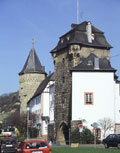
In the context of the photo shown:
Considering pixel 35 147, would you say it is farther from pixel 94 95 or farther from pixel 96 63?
pixel 96 63

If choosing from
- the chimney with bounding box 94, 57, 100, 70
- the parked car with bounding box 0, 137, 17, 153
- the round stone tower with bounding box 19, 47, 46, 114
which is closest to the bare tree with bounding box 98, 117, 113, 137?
the chimney with bounding box 94, 57, 100, 70

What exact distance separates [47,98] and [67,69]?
16.1 metres

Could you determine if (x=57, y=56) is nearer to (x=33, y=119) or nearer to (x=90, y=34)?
(x=90, y=34)

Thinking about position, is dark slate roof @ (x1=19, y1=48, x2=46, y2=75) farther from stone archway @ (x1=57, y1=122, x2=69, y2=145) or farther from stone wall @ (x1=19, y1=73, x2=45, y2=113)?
stone archway @ (x1=57, y1=122, x2=69, y2=145)

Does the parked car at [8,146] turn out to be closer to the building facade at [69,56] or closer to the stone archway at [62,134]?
the building facade at [69,56]

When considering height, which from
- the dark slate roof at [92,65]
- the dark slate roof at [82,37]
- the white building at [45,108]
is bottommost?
the white building at [45,108]

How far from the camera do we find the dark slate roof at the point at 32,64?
298 ft

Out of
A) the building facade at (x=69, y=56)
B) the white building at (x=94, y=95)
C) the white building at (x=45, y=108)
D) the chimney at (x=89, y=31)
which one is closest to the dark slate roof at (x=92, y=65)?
the white building at (x=94, y=95)

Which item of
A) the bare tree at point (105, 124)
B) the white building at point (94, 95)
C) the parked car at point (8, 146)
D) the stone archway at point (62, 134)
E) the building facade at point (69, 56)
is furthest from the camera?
the stone archway at point (62, 134)

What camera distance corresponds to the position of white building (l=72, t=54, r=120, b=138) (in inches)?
1939

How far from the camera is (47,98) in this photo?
2805 inches

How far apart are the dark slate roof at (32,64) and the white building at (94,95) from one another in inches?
1600

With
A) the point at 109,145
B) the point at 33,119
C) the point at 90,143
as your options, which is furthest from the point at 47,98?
the point at 109,145

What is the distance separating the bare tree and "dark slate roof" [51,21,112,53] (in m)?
12.2
